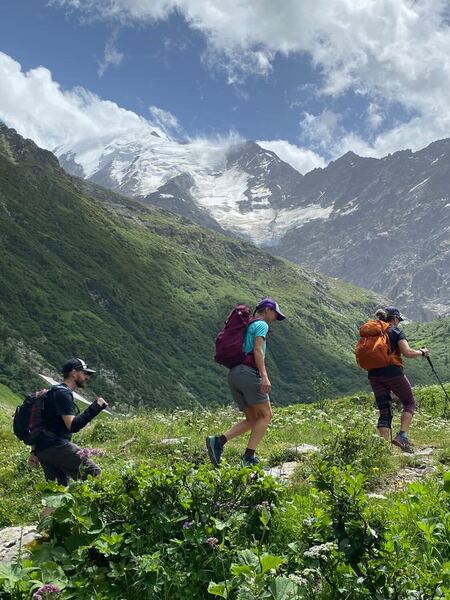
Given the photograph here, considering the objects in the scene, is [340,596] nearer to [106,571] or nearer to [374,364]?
[106,571]

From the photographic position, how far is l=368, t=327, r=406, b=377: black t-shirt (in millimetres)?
12953

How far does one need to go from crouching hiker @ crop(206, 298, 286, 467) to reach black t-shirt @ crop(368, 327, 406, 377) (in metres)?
3.89

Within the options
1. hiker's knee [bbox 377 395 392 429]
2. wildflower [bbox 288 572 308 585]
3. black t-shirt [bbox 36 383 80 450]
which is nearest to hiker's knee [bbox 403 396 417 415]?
hiker's knee [bbox 377 395 392 429]

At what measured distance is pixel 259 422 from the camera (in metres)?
10.2

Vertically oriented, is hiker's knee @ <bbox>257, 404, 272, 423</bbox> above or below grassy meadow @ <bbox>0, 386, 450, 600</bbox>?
above

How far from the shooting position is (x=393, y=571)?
428 centimetres

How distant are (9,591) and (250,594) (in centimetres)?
→ 203

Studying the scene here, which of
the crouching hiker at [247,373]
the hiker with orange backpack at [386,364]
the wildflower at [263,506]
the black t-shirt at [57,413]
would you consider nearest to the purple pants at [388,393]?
the hiker with orange backpack at [386,364]

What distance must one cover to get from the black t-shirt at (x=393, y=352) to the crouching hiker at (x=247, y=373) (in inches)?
153

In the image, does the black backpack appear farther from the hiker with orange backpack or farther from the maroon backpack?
the hiker with orange backpack

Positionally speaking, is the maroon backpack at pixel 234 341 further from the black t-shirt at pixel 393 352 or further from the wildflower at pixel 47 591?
the wildflower at pixel 47 591

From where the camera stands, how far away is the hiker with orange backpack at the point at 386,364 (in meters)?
12.8

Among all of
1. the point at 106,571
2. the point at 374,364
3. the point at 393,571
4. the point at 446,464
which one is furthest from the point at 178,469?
the point at 374,364

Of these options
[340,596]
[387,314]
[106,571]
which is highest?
[387,314]
